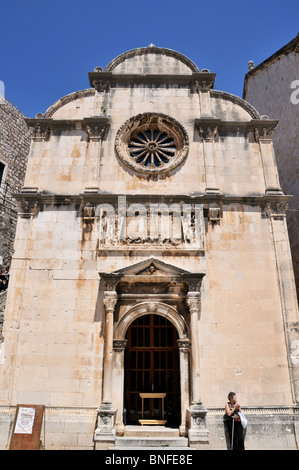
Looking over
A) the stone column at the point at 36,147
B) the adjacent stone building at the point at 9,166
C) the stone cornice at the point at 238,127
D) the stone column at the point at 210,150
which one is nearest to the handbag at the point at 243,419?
the stone column at the point at 210,150

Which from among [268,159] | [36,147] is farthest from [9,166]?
[268,159]

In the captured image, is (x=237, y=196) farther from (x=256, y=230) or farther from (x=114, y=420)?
(x=114, y=420)

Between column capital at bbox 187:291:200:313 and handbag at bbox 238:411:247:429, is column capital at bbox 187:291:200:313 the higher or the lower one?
the higher one

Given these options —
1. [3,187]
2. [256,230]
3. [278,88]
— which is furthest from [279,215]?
[3,187]

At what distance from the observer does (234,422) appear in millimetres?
8477

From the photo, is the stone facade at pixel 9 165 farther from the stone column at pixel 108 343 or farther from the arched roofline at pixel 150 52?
the stone column at pixel 108 343

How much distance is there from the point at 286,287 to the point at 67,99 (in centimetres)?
993

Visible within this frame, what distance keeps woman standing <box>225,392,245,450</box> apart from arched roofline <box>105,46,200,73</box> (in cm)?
1118

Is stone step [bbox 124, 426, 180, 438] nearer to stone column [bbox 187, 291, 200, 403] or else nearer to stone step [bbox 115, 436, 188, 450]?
stone step [bbox 115, 436, 188, 450]

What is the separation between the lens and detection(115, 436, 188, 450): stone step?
331 inches

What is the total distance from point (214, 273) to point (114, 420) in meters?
4.86

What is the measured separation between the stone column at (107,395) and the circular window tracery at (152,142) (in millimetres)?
4779

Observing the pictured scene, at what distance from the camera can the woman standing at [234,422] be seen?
8359 millimetres

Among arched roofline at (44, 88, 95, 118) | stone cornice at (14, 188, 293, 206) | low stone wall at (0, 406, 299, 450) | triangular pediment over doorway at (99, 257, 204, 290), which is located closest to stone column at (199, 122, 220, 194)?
stone cornice at (14, 188, 293, 206)
